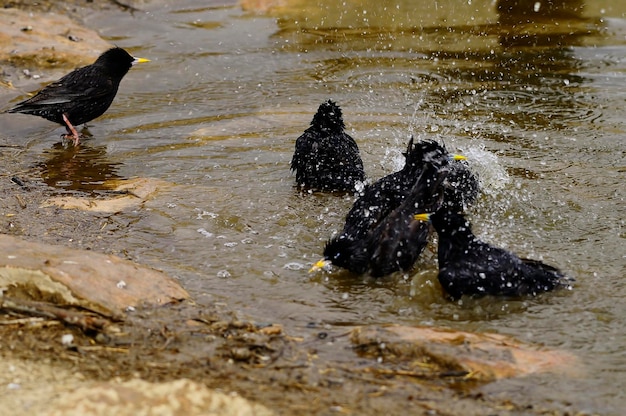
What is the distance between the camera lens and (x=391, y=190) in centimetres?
670

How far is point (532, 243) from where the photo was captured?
266 inches

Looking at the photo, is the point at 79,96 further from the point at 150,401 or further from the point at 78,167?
the point at 150,401

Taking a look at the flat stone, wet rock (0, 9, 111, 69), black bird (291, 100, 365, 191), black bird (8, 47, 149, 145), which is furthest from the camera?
wet rock (0, 9, 111, 69)

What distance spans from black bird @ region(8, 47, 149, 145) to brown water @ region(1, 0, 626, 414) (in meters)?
0.30

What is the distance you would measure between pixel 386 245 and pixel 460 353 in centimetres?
144

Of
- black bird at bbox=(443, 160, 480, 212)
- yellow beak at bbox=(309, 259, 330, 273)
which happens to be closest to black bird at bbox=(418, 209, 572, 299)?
yellow beak at bbox=(309, 259, 330, 273)

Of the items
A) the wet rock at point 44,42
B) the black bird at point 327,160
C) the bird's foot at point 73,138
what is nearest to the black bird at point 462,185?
the black bird at point 327,160

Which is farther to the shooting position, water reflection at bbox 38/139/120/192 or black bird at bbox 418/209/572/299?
water reflection at bbox 38/139/120/192

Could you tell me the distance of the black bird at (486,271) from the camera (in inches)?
227

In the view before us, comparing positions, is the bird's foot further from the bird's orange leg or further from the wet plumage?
the wet plumage

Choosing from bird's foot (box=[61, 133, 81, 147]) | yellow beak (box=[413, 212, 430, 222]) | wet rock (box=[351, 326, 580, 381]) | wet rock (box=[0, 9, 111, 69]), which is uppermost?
wet rock (box=[0, 9, 111, 69])

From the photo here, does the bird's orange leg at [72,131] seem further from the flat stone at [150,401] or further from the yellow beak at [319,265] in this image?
the flat stone at [150,401]

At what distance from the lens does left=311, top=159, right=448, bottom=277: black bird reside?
6.10 metres

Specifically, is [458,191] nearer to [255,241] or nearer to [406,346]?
[255,241]
